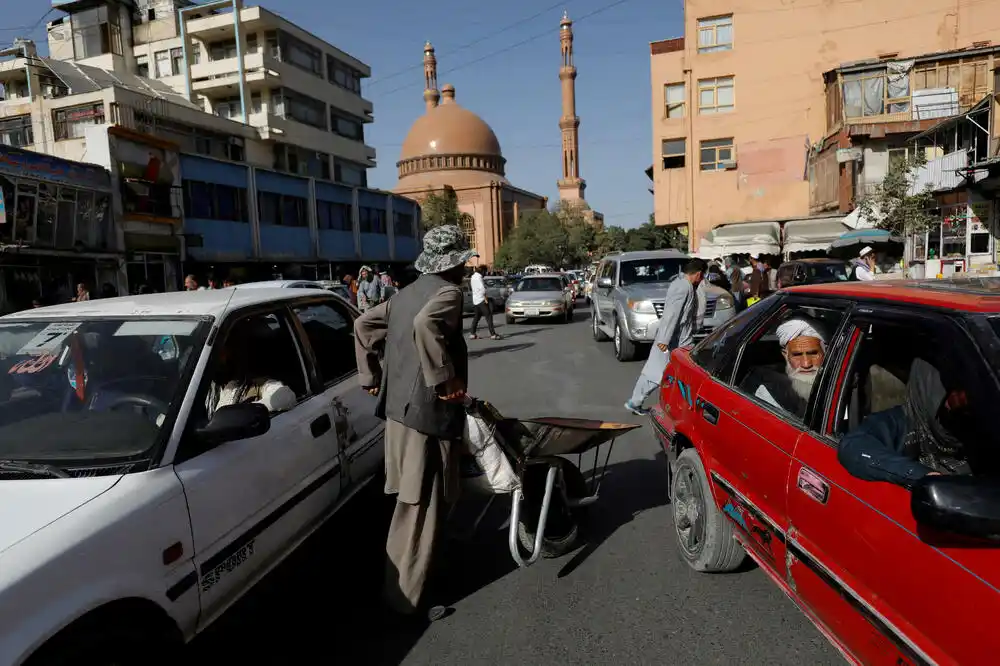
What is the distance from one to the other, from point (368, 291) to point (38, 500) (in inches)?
551

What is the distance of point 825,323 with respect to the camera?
318cm

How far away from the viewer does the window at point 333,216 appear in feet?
112

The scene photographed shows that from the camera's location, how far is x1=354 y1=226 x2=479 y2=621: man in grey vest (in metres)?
2.95

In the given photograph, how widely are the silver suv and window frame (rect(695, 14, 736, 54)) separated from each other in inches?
857

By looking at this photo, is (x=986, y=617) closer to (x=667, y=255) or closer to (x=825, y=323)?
(x=825, y=323)

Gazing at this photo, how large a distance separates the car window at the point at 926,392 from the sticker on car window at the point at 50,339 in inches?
127

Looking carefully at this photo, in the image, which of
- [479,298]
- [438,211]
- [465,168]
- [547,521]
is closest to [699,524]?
[547,521]

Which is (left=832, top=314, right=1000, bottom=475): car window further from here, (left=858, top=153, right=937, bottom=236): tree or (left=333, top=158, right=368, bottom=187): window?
(left=333, top=158, right=368, bottom=187): window

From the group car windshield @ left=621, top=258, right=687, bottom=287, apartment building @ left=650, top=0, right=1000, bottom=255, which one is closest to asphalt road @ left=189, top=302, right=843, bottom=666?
car windshield @ left=621, top=258, right=687, bottom=287

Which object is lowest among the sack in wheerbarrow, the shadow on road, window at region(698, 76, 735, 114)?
the shadow on road

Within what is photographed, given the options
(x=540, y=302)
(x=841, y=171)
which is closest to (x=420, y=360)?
(x=540, y=302)

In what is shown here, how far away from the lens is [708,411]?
337 centimetres

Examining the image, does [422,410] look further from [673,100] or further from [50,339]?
[673,100]

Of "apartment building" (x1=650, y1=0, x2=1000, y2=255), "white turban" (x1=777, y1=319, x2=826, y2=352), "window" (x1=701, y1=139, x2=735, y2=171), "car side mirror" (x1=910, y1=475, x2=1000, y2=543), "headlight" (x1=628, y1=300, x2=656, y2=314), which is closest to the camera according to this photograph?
"car side mirror" (x1=910, y1=475, x2=1000, y2=543)
